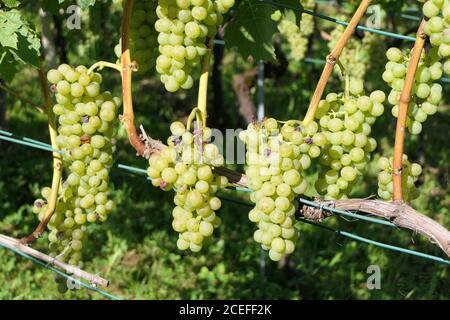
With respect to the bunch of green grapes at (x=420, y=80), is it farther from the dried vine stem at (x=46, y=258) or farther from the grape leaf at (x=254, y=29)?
the dried vine stem at (x=46, y=258)

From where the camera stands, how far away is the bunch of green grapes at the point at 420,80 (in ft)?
4.73

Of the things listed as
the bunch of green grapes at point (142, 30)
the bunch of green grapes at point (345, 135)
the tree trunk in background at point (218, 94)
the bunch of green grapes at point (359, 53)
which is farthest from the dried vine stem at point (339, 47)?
the tree trunk in background at point (218, 94)

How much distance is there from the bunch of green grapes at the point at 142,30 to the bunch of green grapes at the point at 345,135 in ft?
1.43

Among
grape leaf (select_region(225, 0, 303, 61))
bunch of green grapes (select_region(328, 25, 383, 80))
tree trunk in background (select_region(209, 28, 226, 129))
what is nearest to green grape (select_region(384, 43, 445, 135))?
grape leaf (select_region(225, 0, 303, 61))

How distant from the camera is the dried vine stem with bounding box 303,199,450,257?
135 cm

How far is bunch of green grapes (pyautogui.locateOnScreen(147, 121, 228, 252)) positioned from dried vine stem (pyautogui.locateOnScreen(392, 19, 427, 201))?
35cm

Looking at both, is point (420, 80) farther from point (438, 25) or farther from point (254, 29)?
point (254, 29)

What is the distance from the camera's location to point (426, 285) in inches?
142

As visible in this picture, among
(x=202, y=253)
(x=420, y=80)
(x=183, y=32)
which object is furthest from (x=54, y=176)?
(x=202, y=253)

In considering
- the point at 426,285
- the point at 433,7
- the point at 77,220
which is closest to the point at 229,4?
the point at 433,7

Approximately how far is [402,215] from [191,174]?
424mm

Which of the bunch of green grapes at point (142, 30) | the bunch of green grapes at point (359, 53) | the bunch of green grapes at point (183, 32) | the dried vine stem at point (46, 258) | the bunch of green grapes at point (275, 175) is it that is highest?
the bunch of green grapes at point (359, 53)
